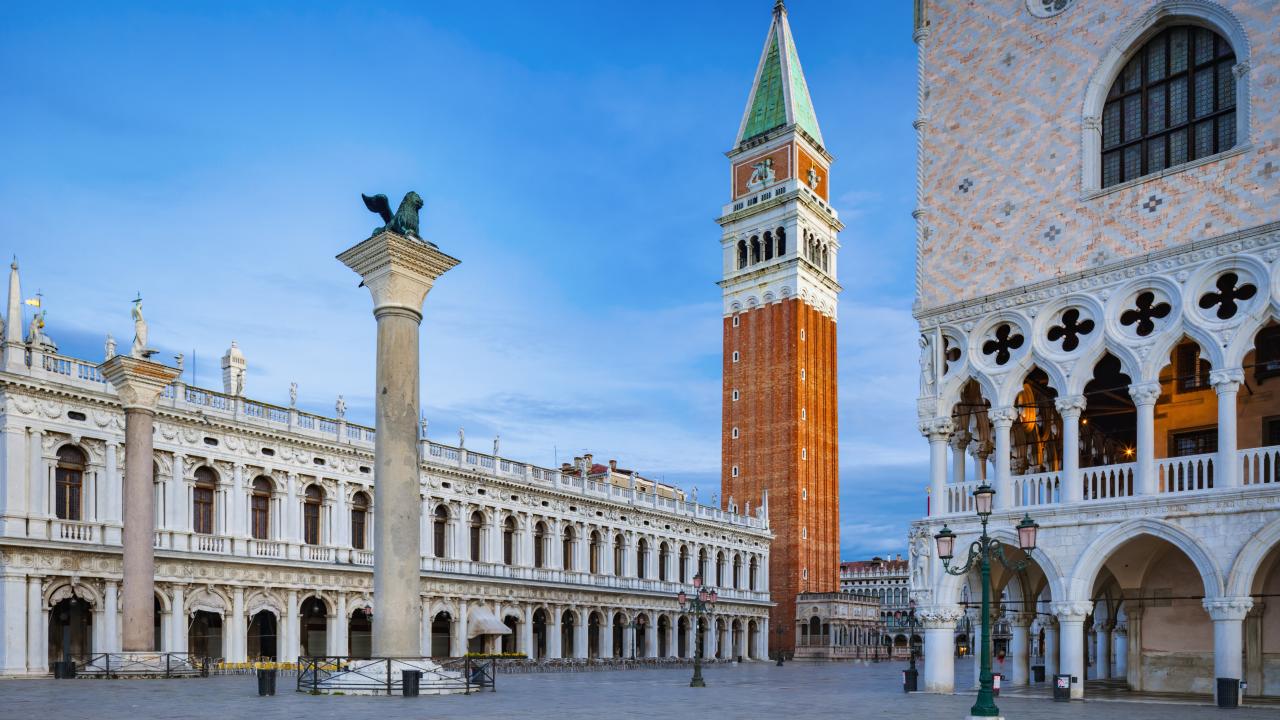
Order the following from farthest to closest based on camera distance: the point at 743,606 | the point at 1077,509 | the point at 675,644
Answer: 1. the point at 743,606
2. the point at 675,644
3. the point at 1077,509

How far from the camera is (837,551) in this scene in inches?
3474

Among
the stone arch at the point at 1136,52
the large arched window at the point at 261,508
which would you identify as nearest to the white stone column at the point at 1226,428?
the stone arch at the point at 1136,52

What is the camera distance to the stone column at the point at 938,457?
26.5 meters

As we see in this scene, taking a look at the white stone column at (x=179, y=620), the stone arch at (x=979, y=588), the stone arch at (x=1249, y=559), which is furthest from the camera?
the white stone column at (x=179, y=620)

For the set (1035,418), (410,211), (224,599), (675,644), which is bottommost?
(675,644)

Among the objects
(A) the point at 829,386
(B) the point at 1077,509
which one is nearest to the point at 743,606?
(A) the point at 829,386

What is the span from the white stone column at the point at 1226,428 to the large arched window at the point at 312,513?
114 feet

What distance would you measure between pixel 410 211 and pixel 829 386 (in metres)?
68.7

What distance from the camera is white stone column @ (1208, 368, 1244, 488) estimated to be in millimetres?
21578

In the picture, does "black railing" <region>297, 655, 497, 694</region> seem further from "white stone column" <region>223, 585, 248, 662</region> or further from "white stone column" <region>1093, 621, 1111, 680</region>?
"white stone column" <region>1093, 621, 1111, 680</region>

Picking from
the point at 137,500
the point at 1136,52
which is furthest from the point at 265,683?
the point at 1136,52

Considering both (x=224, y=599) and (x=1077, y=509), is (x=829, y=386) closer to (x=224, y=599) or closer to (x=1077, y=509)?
(x=224, y=599)

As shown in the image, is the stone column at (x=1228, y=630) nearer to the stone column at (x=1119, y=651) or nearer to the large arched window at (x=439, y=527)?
the stone column at (x=1119, y=651)

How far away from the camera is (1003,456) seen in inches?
993
